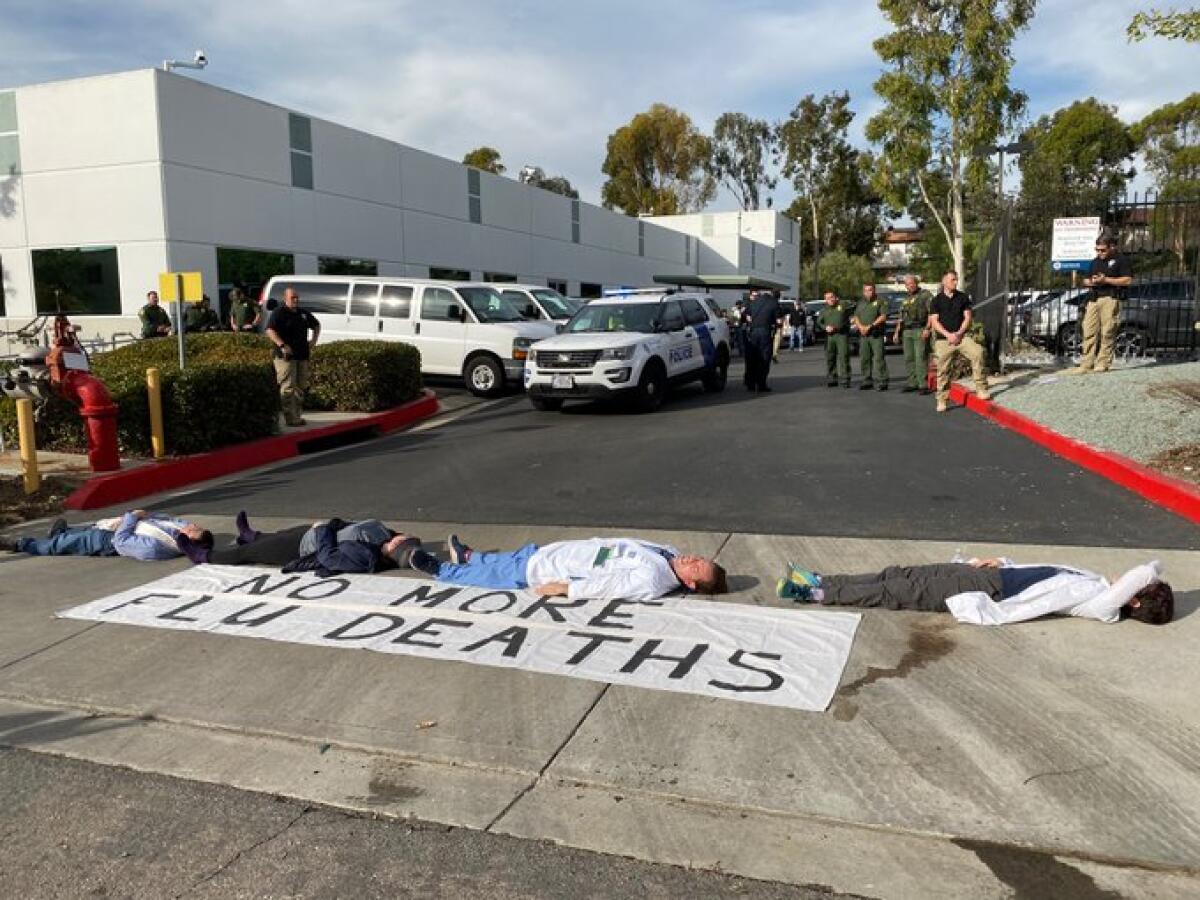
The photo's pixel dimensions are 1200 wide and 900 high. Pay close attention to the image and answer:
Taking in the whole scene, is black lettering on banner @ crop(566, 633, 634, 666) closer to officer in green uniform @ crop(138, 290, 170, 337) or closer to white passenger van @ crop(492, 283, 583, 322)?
white passenger van @ crop(492, 283, 583, 322)

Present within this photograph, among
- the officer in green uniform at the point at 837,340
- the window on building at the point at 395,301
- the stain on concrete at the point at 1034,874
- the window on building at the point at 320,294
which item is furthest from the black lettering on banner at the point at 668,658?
the window on building at the point at 320,294

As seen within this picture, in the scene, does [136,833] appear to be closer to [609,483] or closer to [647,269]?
[609,483]

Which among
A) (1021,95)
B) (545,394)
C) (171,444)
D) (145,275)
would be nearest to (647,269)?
(1021,95)

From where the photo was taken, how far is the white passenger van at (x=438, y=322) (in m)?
16.3

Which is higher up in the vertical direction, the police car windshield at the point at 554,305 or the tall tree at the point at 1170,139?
the tall tree at the point at 1170,139

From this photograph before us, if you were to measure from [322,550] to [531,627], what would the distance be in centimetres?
183

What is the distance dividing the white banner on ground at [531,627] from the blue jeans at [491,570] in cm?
10

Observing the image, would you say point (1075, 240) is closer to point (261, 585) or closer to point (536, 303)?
point (536, 303)

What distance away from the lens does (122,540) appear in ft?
22.0

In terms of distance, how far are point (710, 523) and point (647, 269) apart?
135 ft

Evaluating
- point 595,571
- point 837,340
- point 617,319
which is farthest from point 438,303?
point 595,571

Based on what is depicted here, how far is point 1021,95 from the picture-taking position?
28.2 m

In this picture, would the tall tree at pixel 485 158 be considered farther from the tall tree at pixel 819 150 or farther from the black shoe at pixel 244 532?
the black shoe at pixel 244 532

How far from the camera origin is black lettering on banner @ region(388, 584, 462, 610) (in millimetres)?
5391
